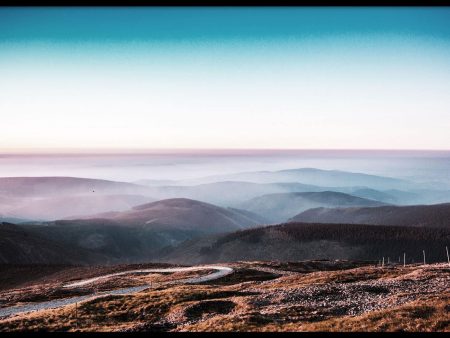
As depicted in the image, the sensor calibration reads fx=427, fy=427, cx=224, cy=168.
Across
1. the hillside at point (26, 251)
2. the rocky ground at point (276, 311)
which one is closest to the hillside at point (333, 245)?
the hillside at point (26, 251)

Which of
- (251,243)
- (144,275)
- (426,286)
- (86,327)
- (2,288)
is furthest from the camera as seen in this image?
(251,243)

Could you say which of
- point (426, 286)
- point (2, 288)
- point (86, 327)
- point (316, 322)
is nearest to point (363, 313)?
point (316, 322)

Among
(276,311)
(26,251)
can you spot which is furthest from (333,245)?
(276,311)

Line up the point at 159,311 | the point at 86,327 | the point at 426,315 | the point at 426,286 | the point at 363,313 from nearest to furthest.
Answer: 1. the point at 426,315
2. the point at 363,313
3. the point at 86,327
4. the point at 159,311
5. the point at 426,286

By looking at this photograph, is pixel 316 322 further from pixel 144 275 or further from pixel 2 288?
pixel 2 288

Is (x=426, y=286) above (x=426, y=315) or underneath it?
underneath

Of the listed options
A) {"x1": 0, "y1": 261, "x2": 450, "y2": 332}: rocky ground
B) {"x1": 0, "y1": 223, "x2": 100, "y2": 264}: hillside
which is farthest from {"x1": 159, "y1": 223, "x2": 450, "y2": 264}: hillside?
{"x1": 0, "y1": 261, "x2": 450, "y2": 332}: rocky ground

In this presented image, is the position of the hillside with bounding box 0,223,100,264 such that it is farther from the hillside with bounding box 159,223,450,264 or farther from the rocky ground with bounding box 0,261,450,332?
the rocky ground with bounding box 0,261,450,332
